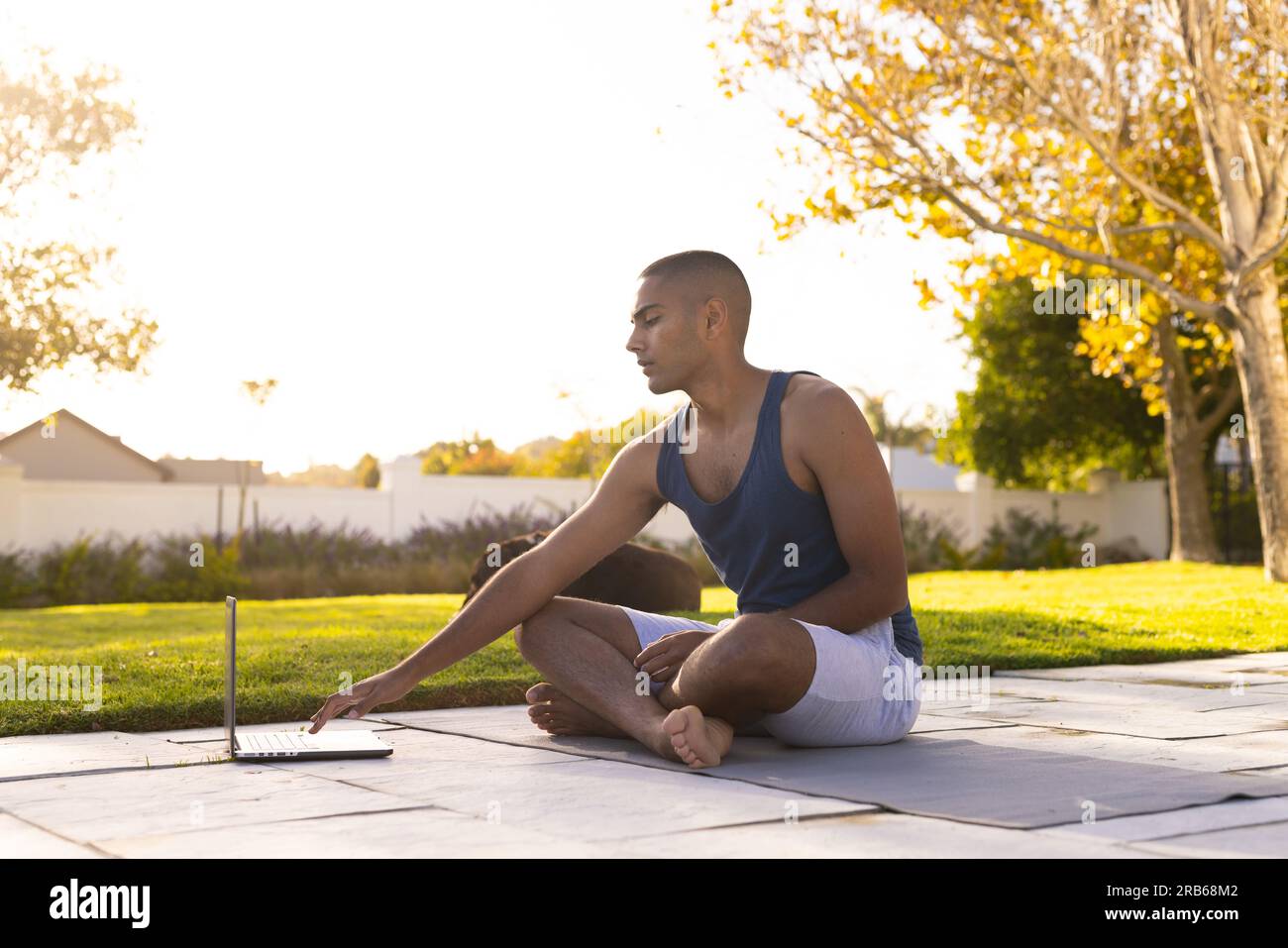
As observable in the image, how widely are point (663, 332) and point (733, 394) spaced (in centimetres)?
29

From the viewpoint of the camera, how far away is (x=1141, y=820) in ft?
9.80

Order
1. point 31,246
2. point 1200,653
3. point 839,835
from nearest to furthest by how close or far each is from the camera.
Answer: point 839,835, point 1200,653, point 31,246

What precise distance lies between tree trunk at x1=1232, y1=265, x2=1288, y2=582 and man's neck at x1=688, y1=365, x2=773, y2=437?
10742mm

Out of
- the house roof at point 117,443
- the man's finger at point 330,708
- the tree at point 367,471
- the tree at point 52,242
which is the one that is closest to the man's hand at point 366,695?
the man's finger at point 330,708

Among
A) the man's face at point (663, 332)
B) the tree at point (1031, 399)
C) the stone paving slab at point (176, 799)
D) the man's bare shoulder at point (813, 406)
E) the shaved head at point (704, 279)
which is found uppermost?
the tree at point (1031, 399)

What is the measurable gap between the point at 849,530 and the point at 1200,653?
176 inches

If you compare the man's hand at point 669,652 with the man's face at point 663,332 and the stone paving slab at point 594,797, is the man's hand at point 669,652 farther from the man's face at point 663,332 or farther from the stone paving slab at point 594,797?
the man's face at point 663,332

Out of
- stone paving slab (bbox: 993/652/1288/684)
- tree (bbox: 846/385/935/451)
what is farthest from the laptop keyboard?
tree (bbox: 846/385/935/451)

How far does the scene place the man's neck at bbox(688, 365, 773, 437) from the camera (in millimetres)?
4246

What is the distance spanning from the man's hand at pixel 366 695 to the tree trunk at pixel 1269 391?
11724mm

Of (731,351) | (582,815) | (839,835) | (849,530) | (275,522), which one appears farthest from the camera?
(275,522)

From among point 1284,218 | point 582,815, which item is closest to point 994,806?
point 582,815

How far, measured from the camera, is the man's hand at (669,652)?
3.90m
